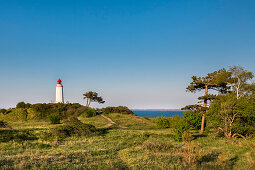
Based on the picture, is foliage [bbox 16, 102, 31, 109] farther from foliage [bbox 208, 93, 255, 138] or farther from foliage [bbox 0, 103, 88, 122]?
foliage [bbox 208, 93, 255, 138]

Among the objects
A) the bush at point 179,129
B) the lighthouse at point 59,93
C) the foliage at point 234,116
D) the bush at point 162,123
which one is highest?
the lighthouse at point 59,93

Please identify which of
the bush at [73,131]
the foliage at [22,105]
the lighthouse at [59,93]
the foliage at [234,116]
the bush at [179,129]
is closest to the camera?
the foliage at [234,116]

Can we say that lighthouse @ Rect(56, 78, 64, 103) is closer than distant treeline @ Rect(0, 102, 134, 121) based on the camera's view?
No

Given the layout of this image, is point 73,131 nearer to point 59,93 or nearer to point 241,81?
point 241,81

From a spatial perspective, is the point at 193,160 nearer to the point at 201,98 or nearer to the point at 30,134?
the point at 201,98

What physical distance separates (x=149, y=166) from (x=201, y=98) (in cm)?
1468

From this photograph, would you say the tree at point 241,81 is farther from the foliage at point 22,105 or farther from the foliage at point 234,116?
the foliage at point 22,105

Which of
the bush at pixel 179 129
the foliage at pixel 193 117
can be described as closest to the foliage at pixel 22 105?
the foliage at pixel 193 117

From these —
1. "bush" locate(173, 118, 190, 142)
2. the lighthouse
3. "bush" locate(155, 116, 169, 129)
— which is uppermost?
the lighthouse

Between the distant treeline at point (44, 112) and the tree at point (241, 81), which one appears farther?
the distant treeline at point (44, 112)

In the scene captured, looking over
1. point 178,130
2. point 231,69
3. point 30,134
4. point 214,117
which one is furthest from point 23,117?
point 231,69

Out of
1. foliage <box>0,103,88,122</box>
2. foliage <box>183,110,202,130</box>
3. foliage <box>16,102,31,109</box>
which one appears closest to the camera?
foliage <box>183,110,202,130</box>

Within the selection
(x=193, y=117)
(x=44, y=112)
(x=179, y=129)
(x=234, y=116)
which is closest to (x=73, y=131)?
(x=179, y=129)

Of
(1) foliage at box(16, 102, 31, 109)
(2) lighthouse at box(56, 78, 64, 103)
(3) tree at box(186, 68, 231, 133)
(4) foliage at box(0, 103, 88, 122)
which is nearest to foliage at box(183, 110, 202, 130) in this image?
(3) tree at box(186, 68, 231, 133)
